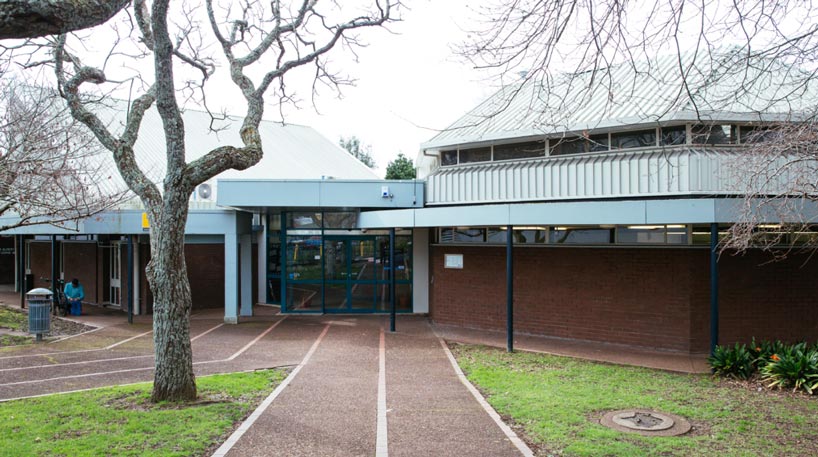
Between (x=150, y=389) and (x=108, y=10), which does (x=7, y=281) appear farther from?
(x=108, y=10)

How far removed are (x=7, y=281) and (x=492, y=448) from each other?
112ft

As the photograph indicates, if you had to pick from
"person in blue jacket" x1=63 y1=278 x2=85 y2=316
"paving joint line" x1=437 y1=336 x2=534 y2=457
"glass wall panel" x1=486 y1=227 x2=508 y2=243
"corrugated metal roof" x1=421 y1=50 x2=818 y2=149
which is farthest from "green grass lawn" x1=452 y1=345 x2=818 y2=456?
"person in blue jacket" x1=63 y1=278 x2=85 y2=316

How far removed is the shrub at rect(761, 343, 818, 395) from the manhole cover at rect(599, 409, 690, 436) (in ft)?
9.13

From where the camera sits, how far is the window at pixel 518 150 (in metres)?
15.1

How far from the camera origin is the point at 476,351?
13047 mm

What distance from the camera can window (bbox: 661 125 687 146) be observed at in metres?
12.7

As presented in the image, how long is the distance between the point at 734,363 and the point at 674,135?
477 cm

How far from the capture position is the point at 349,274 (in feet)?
64.6

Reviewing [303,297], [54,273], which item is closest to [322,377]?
[303,297]

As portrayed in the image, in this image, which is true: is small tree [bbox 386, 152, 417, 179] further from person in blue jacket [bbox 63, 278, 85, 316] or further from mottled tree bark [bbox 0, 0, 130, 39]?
mottled tree bark [bbox 0, 0, 130, 39]

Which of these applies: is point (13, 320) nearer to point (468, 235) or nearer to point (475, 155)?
point (468, 235)

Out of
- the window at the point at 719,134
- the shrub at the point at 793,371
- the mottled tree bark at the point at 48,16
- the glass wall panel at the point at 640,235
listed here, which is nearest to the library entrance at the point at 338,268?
the glass wall panel at the point at 640,235

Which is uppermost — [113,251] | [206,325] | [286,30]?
[286,30]

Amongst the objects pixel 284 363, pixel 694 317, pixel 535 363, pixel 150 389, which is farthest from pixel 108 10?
pixel 694 317
